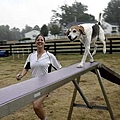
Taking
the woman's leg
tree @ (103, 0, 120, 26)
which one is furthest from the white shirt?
tree @ (103, 0, 120, 26)

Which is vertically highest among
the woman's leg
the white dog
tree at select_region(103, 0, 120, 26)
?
tree at select_region(103, 0, 120, 26)

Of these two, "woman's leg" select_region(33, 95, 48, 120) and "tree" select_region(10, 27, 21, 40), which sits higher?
"tree" select_region(10, 27, 21, 40)

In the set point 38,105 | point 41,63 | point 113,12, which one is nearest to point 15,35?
point 113,12

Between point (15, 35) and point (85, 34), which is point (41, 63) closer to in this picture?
point (85, 34)

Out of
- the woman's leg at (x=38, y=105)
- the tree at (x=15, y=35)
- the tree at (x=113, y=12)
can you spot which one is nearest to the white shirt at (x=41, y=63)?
the woman's leg at (x=38, y=105)

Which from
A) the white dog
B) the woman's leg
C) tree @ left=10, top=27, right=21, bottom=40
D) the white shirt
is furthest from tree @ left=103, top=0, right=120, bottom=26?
the woman's leg

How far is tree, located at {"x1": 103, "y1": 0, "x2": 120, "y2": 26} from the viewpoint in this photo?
68800mm

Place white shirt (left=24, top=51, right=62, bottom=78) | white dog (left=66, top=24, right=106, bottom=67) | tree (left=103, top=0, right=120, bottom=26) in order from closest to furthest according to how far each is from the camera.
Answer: white dog (left=66, top=24, right=106, bottom=67) → white shirt (left=24, top=51, right=62, bottom=78) → tree (left=103, top=0, right=120, bottom=26)

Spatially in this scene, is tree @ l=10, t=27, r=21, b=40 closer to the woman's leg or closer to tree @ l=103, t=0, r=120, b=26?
tree @ l=103, t=0, r=120, b=26

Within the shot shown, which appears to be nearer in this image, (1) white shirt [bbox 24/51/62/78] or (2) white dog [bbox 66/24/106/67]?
(2) white dog [bbox 66/24/106/67]

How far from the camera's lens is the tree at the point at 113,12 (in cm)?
6880

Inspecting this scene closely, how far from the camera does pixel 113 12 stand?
71.1 metres

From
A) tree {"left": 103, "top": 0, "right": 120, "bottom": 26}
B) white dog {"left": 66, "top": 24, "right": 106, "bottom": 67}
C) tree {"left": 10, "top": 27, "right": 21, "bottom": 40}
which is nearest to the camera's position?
white dog {"left": 66, "top": 24, "right": 106, "bottom": 67}

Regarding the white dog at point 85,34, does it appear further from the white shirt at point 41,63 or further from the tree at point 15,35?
the tree at point 15,35
